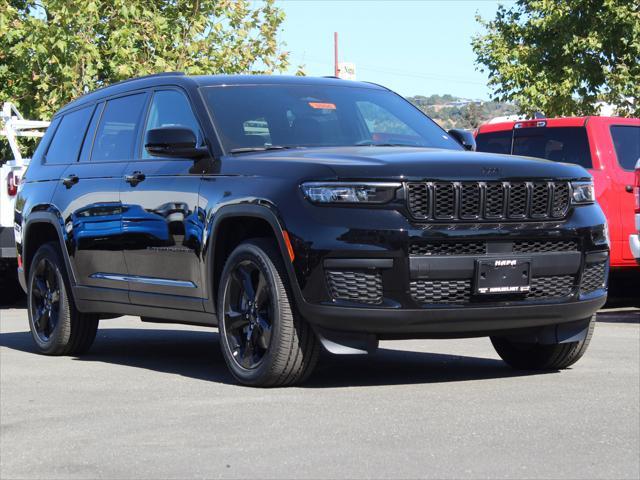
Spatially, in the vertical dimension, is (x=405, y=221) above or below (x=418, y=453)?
above

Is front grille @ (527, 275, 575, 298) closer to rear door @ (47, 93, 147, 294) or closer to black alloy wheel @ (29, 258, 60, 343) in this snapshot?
rear door @ (47, 93, 147, 294)

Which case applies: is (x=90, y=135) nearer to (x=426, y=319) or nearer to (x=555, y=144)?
(x=426, y=319)

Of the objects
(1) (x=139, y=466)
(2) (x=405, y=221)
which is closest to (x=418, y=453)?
(1) (x=139, y=466)

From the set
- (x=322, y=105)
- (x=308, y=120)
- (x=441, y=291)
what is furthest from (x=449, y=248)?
(x=322, y=105)

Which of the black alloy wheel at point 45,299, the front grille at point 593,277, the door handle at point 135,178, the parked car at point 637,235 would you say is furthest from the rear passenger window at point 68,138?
the parked car at point 637,235

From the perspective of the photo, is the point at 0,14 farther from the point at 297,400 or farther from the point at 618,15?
the point at 297,400

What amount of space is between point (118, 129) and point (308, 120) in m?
1.62

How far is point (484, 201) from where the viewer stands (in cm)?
756

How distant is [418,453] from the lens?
600cm

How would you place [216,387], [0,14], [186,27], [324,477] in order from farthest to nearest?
[186,27]
[0,14]
[216,387]
[324,477]

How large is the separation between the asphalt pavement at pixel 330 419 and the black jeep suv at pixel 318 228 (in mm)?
343

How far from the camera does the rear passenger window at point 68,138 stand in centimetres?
1033

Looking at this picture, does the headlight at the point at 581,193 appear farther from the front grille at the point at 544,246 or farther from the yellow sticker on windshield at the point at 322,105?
the yellow sticker on windshield at the point at 322,105

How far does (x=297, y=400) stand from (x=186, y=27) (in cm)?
1962
